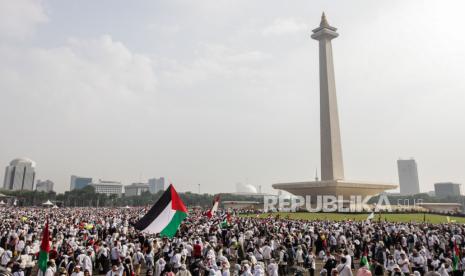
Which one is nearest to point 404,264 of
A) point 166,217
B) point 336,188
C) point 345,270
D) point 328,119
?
point 345,270

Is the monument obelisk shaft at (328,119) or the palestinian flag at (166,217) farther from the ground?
the monument obelisk shaft at (328,119)

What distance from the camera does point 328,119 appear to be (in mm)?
72000

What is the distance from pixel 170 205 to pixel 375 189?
71590 mm

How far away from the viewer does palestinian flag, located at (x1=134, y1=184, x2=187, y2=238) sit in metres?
14.1

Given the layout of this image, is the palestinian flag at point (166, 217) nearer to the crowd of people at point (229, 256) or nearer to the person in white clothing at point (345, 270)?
the crowd of people at point (229, 256)

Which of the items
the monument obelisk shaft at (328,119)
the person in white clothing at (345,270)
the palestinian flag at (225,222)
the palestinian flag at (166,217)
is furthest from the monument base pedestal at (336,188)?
the person in white clothing at (345,270)

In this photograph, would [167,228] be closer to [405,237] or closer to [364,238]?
[364,238]

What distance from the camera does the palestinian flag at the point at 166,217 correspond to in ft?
46.4

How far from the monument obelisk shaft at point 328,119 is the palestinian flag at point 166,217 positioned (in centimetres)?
6040

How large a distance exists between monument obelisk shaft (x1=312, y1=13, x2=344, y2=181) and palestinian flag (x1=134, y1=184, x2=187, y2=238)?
198 feet

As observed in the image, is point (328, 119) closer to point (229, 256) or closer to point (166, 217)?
point (229, 256)

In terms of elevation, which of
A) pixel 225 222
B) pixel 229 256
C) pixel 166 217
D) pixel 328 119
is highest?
pixel 328 119

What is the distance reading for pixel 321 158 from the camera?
73.1m

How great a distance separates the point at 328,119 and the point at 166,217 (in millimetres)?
61706
